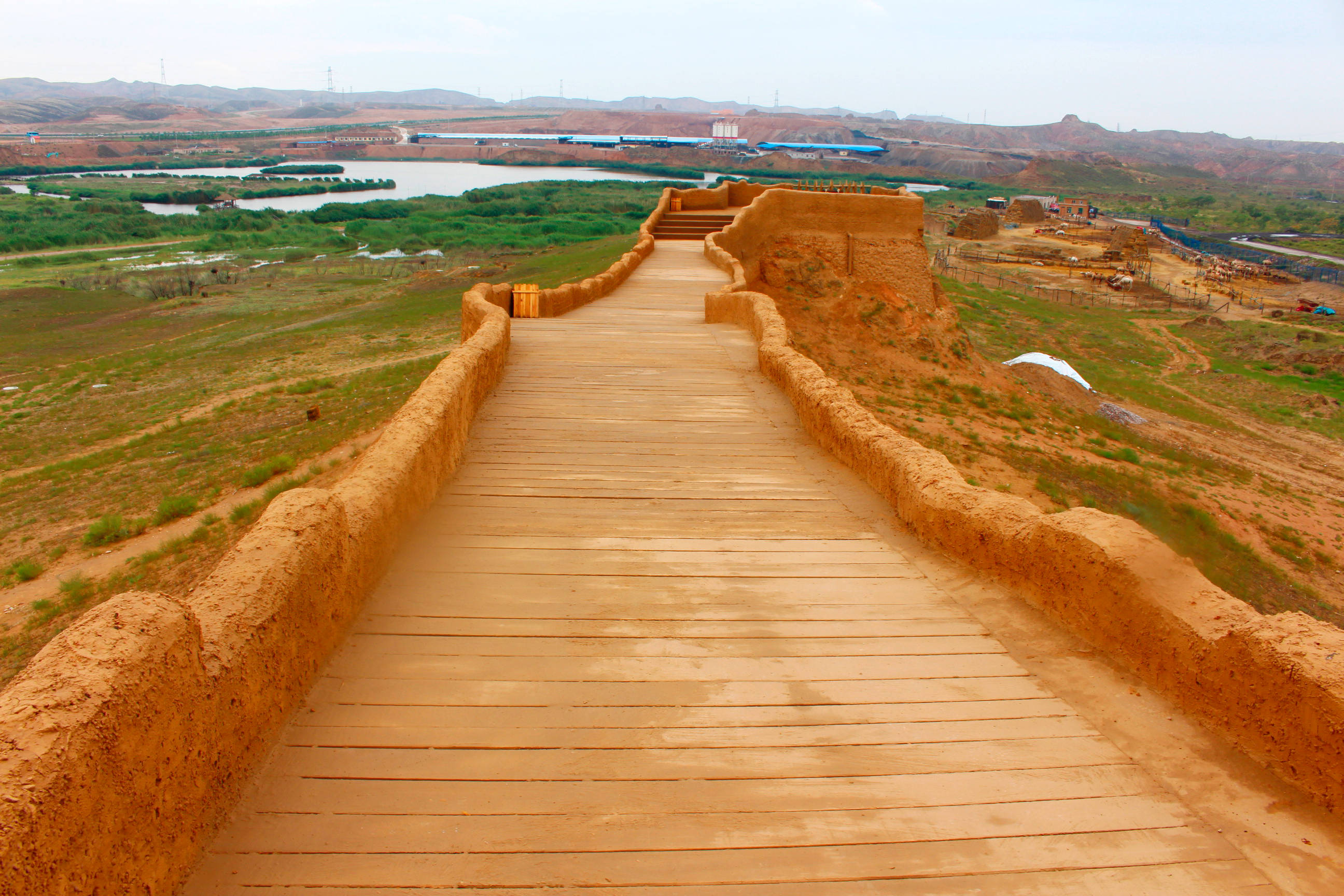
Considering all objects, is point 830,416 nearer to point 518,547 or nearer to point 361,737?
point 518,547

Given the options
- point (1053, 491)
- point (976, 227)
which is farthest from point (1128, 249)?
point (1053, 491)

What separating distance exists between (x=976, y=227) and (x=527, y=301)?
58.4 metres

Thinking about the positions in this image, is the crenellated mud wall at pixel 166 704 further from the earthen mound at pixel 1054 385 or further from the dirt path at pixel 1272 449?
the dirt path at pixel 1272 449

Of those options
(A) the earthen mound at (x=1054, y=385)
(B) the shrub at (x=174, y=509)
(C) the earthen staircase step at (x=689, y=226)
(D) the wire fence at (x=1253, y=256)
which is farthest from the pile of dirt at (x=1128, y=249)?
(B) the shrub at (x=174, y=509)

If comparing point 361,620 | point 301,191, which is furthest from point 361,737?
point 301,191

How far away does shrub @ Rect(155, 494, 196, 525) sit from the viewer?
1236 cm

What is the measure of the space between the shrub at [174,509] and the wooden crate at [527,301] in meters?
5.85

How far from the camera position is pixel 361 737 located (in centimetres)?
317

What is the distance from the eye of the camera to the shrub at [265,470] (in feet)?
44.6

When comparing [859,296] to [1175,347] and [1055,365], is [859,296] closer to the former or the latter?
[1055,365]

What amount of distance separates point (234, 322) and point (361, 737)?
33458mm

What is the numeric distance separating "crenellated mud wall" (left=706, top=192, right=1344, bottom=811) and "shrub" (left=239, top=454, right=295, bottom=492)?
10667mm

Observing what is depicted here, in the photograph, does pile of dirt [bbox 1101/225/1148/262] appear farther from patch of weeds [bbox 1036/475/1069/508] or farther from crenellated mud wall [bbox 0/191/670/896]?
crenellated mud wall [bbox 0/191/670/896]

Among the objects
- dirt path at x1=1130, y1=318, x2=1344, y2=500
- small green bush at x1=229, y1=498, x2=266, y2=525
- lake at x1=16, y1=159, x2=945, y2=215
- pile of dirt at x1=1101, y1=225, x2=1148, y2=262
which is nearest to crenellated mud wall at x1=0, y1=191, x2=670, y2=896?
small green bush at x1=229, y1=498, x2=266, y2=525
